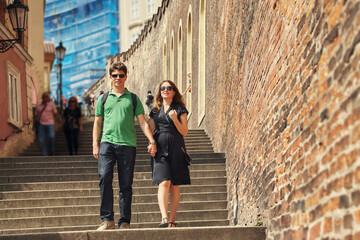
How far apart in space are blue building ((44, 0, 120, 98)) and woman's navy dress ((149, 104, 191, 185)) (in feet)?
166

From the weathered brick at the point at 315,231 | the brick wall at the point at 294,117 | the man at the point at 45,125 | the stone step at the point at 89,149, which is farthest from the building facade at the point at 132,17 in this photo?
the weathered brick at the point at 315,231

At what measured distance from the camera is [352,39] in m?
4.38

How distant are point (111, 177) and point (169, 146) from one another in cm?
75

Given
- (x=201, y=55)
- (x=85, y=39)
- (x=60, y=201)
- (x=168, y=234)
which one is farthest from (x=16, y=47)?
(x=85, y=39)

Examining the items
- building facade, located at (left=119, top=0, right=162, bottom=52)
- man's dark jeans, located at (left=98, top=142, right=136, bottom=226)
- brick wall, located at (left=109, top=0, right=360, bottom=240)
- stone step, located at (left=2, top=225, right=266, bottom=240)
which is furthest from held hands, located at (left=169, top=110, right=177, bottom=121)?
building facade, located at (left=119, top=0, right=162, bottom=52)

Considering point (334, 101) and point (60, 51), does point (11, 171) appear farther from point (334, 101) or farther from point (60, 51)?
point (60, 51)

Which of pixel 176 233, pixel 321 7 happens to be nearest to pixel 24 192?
pixel 176 233

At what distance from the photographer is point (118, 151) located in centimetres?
768

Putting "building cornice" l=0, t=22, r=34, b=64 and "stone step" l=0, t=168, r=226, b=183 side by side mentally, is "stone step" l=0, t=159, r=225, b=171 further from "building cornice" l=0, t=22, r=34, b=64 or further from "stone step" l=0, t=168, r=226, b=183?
"building cornice" l=0, t=22, r=34, b=64

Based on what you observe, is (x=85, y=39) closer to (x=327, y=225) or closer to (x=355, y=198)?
(x=327, y=225)

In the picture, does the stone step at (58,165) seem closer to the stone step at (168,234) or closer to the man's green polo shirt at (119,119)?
the man's green polo shirt at (119,119)

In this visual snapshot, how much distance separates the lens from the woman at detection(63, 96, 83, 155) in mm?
16016

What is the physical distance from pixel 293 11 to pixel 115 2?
181 feet

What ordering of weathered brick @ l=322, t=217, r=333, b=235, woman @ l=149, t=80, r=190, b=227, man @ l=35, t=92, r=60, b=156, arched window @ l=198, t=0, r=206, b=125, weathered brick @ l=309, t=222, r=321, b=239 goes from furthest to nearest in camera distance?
arched window @ l=198, t=0, r=206, b=125 < man @ l=35, t=92, r=60, b=156 < woman @ l=149, t=80, r=190, b=227 < weathered brick @ l=309, t=222, r=321, b=239 < weathered brick @ l=322, t=217, r=333, b=235
